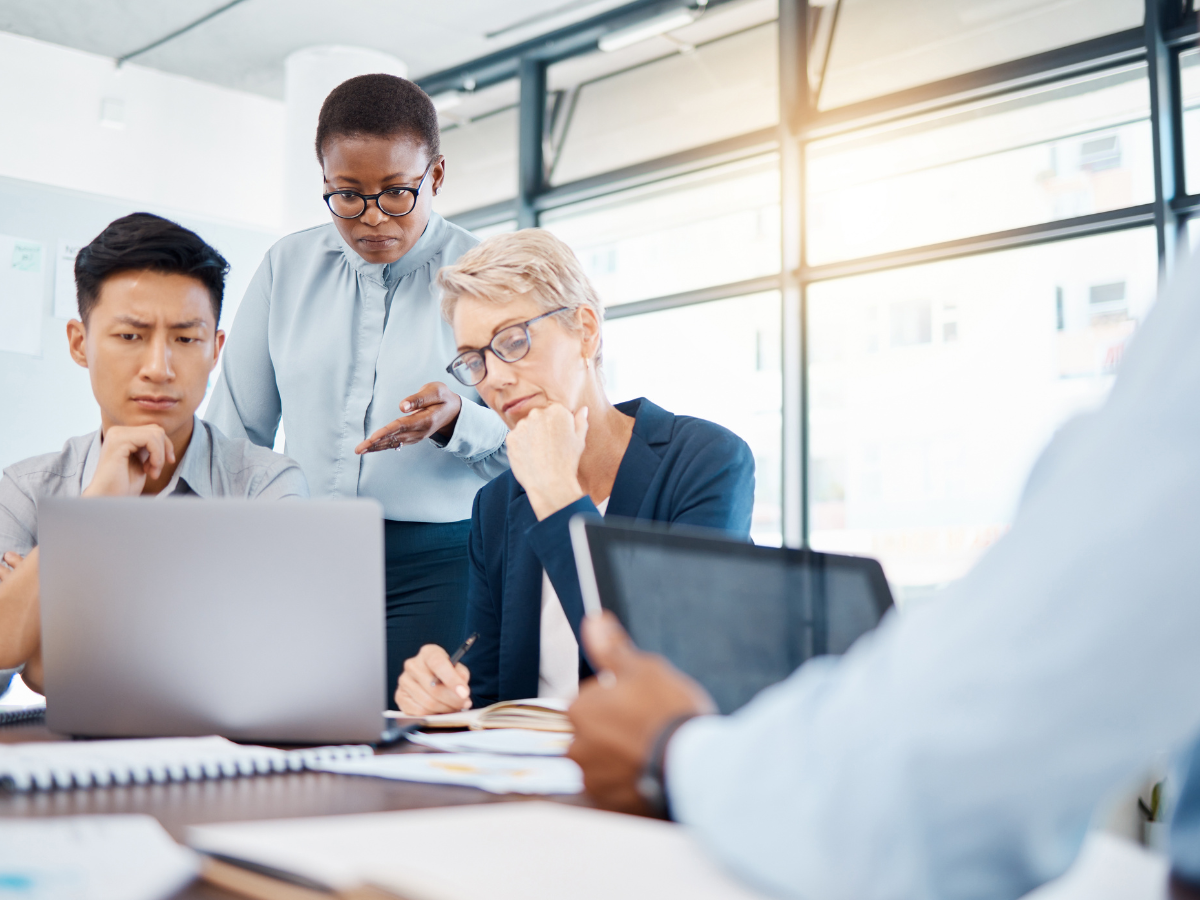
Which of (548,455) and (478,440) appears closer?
(548,455)

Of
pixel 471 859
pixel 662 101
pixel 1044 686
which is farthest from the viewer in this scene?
pixel 662 101

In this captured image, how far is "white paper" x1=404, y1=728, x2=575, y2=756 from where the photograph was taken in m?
0.99

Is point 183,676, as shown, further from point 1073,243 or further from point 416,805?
point 1073,243

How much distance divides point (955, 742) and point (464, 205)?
236 inches

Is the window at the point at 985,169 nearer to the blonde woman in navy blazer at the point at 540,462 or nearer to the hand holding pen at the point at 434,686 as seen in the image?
the blonde woman in navy blazer at the point at 540,462

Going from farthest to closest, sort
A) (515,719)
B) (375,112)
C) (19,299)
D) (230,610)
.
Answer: (19,299), (375,112), (515,719), (230,610)

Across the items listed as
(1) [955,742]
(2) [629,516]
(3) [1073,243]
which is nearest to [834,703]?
(1) [955,742]

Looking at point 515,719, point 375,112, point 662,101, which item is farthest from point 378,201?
point 662,101

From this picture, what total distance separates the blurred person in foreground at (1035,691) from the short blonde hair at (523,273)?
1292 mm

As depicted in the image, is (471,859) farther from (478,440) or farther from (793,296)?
(793,296)

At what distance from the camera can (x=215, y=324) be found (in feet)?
5.93

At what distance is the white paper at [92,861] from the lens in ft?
1.54

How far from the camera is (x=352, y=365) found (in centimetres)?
202

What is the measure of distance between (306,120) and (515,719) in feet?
15.7
